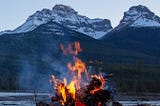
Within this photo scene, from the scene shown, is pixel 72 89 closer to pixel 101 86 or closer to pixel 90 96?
pixel 90 96

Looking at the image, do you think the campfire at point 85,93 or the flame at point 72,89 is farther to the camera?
the flame at point 72,89

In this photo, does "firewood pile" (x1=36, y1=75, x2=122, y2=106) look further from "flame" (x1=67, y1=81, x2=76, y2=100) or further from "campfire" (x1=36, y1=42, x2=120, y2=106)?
"flame" (x1=67, y1=81, x2=76, y2=100)

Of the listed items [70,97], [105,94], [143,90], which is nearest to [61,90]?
[70,97]

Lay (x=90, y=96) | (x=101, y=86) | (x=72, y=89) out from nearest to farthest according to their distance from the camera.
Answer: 1. (x=90, y=96)
2. (x=101, y=86)
3. (x=72, y=89)

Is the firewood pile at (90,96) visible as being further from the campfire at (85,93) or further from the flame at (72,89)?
the flame at (72,89)

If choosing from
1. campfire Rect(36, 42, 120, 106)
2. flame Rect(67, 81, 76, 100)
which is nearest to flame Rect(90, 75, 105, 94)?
campfire Rect(36, 42, 120, 106)

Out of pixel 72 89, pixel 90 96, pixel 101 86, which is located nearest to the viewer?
pixel 90 96

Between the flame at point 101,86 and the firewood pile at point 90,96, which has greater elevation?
the flame at point 101,86

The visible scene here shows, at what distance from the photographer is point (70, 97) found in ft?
111

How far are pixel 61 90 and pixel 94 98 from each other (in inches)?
94.3

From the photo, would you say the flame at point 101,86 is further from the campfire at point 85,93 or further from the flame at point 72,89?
the flame at point 72,89

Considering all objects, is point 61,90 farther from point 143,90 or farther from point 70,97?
point 143,90

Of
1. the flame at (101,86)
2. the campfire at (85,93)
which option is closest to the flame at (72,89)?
the campfire at (85,93)

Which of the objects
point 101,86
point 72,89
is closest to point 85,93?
point 72,89
